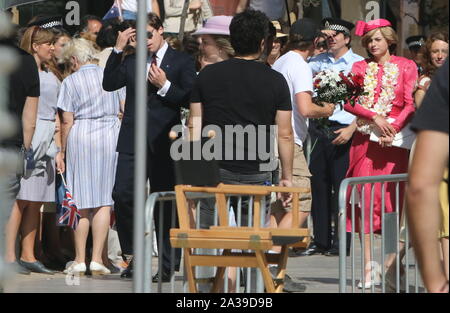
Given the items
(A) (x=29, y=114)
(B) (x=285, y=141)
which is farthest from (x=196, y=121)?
(A) (x=29, y=114)

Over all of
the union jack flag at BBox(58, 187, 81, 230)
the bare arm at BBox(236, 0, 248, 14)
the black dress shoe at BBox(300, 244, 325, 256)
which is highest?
the bare arm at BBox(236, 0, 248, 14)

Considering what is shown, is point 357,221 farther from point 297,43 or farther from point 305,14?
point 305,14

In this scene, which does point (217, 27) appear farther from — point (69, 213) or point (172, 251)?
point (69, 213)

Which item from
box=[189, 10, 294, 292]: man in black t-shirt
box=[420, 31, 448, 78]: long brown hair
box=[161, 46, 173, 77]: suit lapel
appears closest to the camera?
box=[189, 10, 294, 292]: man in black t-shirt

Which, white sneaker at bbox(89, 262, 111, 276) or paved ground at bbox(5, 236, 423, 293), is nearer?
paved ground at bbox(5, 236, 423, 293)

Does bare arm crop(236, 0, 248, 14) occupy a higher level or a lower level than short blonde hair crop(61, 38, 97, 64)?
higher

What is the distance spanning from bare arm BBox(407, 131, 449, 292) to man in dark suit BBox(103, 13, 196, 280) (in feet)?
17.2

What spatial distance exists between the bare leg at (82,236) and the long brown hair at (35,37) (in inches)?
55.2

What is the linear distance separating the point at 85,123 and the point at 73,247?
157 cm

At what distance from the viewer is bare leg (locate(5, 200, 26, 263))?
9999 mm

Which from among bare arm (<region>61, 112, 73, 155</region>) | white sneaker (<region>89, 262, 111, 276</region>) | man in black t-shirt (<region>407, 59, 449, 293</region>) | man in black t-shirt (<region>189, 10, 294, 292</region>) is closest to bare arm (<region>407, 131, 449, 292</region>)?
man in black t-shirt (<region>407, 59, 449, 293</region>)

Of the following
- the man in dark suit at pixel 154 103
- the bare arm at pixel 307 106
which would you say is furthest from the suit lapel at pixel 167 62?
the bare arm at pixel 307 106

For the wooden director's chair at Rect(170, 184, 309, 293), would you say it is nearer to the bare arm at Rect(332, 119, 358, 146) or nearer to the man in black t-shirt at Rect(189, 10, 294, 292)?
the man in black t-shirt at Rect(189, 10, 294, 292)
